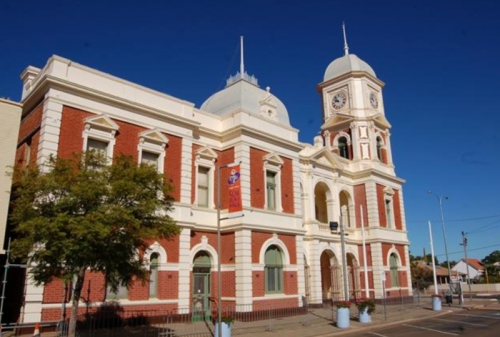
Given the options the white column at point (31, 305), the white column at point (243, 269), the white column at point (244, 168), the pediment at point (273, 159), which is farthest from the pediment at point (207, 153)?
the white column at point (31, 305)

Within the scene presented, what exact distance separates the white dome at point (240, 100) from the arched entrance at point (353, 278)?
1319 centimetres

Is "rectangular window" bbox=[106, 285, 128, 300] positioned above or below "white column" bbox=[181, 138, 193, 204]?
below

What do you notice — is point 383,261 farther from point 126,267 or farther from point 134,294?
point 126,267

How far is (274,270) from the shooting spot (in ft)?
79.7

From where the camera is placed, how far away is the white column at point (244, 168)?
76.9ft

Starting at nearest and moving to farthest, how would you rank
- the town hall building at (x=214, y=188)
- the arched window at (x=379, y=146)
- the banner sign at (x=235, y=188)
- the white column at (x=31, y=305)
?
the white column at (x=31, y=305) < the banner sign at (x=235, y=188) < the town hall building at (x=214, y=188) < the arched window at (x=379, y=146)

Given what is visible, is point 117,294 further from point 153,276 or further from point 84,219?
point 84,219

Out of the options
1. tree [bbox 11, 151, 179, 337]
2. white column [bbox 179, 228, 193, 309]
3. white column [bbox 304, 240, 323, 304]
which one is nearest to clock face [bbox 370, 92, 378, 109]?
white column [bbox 304, 240, 323, 304]

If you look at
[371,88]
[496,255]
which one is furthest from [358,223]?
[496,255]

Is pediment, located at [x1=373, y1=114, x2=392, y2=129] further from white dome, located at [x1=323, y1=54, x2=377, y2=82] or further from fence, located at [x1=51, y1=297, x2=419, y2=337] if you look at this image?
fence, located at [x1=51, y1=297, x2=419, y2=337]

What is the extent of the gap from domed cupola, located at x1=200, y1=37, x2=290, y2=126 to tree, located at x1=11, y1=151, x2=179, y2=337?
14746 millimetres

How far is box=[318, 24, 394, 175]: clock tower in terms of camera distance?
126ft

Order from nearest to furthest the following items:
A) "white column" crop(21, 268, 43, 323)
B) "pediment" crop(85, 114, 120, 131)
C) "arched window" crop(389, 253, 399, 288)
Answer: "white column" crop(21, 268, 43, 323), "pediment" crop(85, 114, 120, 131), "arched window" crop(389, 253, 399, 288)

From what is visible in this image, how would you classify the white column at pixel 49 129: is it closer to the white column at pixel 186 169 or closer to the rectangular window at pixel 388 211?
the white column at pixel 186 169
